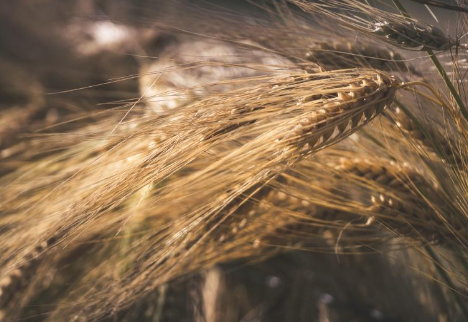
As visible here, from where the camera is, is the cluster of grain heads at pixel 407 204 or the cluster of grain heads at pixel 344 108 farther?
the cluster of grain heads at pixel 407 204

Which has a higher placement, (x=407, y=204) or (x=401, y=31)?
(x=401, y=31)

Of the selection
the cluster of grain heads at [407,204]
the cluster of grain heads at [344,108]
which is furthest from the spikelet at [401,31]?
the cluster of grain heads at [407,204]

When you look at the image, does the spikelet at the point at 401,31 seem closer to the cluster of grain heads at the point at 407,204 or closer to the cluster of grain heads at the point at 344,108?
the cluster of grain heads at the point at 344,108

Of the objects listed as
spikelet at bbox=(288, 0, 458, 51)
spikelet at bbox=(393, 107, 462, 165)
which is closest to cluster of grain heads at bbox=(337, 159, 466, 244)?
spikelet at bbox=(393, 107, 462, 165)

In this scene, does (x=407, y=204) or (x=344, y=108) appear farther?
(x=407, y=204)

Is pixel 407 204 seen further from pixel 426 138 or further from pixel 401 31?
pixel 401 31

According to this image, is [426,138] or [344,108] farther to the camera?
[426,138]

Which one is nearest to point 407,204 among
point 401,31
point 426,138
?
point 426,138

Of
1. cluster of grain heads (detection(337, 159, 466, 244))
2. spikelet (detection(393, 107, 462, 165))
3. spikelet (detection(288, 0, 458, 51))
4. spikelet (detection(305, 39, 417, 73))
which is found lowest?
cluster of grain heads (detection(337, 159, 466, 244))

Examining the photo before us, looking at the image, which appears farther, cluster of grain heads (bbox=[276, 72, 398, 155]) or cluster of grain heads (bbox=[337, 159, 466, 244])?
cluster of grain heads (bbox=[337, 159, 466, 244])

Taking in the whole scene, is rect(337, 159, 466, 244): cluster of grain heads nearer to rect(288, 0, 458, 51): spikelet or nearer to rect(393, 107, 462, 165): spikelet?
rect(393, 107, 462, 165): spikelet

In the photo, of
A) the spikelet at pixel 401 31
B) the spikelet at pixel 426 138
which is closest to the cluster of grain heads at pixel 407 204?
the spikelet at pixel 426 138

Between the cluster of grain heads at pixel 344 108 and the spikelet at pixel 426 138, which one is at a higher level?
the cluster of grain heads at pixel 344 108

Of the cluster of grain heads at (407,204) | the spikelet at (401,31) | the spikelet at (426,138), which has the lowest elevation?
the cluster of grain heads at (407,204)
